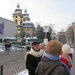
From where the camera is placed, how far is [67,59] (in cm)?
602

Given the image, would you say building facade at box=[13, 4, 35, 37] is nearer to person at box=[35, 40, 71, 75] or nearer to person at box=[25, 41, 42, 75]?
→ person at box=[25, 41, 42, 75]

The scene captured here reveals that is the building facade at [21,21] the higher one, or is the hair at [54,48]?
the building facade at [21,21]

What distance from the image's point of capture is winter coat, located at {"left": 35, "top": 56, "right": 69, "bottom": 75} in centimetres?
339

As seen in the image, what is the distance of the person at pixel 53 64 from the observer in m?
3.40

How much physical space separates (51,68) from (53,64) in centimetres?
7

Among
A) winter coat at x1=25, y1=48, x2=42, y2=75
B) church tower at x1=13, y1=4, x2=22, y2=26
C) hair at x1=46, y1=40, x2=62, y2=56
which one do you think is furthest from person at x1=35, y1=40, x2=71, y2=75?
church tower at x1=13, y1=4, x2=22, y2=26

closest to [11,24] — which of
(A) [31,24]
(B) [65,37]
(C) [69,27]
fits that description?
(A) [31,24]

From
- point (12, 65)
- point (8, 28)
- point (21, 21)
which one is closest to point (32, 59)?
point (12, 65)

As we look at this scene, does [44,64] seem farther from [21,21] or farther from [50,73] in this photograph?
[21,21]

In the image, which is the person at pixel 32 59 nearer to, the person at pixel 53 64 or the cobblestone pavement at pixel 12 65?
the person at pixel 53 64

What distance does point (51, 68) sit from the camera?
3455 millimetres

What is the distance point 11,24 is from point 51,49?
130 meters

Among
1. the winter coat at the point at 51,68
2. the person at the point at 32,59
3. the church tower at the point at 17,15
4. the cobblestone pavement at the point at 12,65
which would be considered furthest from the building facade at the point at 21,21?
the winter coat at the point at 51,68

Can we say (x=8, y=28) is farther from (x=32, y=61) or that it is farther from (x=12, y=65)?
(x=32, y=61)
